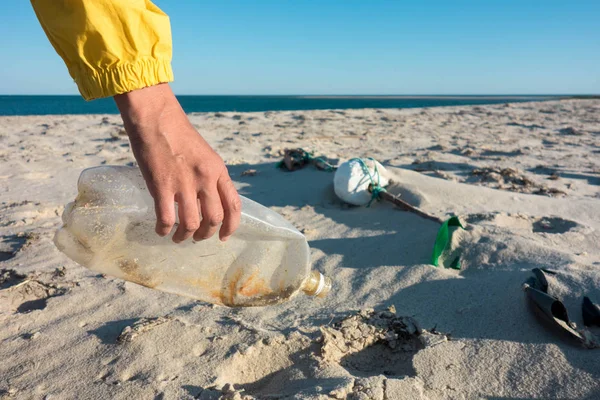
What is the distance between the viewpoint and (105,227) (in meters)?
1.31

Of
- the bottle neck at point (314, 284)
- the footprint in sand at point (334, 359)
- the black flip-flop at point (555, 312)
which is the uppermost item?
the bottle neck at point (314, 284)

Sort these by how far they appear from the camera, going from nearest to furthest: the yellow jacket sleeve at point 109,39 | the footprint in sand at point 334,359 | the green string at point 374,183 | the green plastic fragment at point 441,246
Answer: the yellow jacket sleeve at point 109,39 → the footprint in sand at point 334,359 → the green plastic fragment at point 441,246 → the green string at point 374,183

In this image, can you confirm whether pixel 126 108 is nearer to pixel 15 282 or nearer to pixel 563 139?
pixel 15 282

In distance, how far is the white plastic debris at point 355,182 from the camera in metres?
3.21

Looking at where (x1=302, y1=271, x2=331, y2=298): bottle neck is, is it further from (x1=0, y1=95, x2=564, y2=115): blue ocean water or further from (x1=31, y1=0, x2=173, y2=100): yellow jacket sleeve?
(x1=0, y1=95, x2=564, y2=115): blue ocean water

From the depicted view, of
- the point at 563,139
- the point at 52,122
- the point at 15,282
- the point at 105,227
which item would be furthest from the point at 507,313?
the point at 52,122

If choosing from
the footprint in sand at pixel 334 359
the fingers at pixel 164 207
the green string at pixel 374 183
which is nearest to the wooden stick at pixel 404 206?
the green string at pixel 374 183

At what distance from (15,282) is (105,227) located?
1.24 meters

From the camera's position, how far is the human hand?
830mm

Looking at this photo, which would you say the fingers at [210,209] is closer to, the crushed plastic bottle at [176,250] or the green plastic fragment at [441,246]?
the crushed plastic bottle at [176,250]

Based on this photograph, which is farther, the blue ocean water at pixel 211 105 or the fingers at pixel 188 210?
the blue ocean water at pixel 211 105

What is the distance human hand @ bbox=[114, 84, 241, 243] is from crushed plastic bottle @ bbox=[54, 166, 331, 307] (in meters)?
0.47

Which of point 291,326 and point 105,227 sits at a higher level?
point 105,227

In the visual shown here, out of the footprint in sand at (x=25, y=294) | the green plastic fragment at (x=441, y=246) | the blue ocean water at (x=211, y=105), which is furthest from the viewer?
the blue ocean water at (x=211, y=105)
